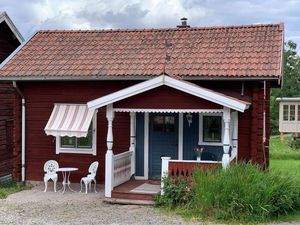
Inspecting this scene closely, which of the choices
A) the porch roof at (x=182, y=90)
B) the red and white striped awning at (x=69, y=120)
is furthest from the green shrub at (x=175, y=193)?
the red and white striped awning at (x=69, y=120)

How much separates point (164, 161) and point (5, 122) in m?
8.80

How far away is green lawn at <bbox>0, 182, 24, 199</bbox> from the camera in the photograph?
46.1 feet

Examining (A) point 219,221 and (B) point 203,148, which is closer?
(A) point 219,221

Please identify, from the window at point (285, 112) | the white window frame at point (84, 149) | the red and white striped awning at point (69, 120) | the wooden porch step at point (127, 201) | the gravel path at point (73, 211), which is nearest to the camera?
the gravel path at point (73, 211)

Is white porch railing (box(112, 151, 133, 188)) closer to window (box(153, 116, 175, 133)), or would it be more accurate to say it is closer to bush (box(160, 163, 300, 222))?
window (box(153, 116, 175, 133))

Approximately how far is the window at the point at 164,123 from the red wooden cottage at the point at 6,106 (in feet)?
21.6

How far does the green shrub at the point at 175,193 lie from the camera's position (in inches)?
469

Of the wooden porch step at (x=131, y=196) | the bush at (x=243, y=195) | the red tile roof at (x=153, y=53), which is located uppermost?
the red tile roof at (x=153, y=53)

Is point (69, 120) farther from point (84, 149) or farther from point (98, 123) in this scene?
point (84, 149)

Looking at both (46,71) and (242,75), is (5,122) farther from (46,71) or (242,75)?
(242,75)

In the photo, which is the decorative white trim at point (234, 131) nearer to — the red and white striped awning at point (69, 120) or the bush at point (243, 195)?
the bush at point (243, 195)

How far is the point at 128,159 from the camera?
14414 mm

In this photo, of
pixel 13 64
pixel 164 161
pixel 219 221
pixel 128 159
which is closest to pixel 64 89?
pixel 13 64

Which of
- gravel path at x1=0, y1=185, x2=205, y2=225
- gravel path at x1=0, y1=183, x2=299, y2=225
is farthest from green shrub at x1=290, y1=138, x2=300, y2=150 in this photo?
gravel path at x1=0, y1=183, x2=299, y2=225
